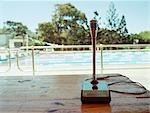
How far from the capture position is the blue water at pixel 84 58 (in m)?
7.00

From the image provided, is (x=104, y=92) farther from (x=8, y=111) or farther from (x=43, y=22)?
(x=43, y=22)

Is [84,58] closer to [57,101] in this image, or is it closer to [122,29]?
[122,29]

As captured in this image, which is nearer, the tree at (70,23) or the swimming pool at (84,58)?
the swimming pool at (84,58)

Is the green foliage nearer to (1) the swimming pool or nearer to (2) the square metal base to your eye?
(1) the swimming pool

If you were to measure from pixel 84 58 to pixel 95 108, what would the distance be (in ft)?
20.8

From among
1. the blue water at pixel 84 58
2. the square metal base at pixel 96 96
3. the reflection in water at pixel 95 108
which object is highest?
the square metal base at pixel 96 96

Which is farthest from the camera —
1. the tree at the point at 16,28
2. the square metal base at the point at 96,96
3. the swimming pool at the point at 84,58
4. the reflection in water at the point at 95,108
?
the tree at the point at 16,28

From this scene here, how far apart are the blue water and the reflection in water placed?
587cm

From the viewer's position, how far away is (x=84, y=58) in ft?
24.0

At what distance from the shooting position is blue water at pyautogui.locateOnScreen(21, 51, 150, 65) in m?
7.00

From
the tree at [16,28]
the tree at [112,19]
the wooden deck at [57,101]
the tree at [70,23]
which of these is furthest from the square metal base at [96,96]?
the tree at [16,28]

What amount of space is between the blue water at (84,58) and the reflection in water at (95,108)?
19.3ft

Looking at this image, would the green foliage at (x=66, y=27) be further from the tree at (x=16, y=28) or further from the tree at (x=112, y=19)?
the tree at (x=112, y=19)

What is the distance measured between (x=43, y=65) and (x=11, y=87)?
606cm
